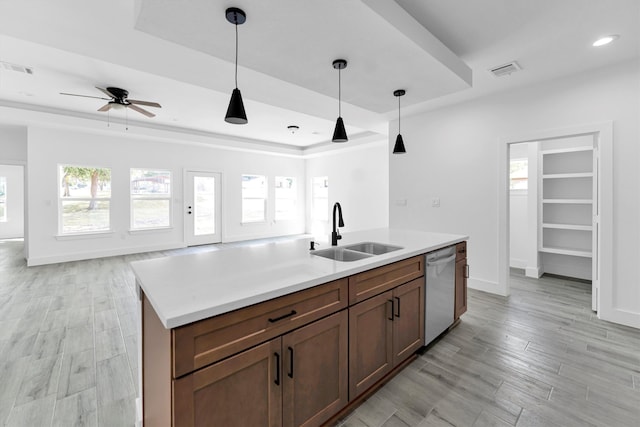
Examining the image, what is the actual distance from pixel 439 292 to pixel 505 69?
8.08 ft

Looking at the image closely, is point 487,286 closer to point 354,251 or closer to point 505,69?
point 354,251

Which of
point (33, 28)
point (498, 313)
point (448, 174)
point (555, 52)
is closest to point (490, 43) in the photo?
point (555, 52)

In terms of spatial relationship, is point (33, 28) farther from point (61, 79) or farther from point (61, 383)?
point (61, 383)

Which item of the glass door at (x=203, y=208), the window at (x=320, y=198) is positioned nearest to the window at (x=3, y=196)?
the glass door at (x=203, y=208)

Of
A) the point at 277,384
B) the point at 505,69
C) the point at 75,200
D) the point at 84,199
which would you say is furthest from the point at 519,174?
the point at 75,200

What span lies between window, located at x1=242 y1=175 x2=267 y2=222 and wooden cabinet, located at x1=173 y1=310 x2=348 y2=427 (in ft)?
23.1

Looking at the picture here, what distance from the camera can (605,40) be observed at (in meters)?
2.42

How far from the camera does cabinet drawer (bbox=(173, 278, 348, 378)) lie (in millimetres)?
985

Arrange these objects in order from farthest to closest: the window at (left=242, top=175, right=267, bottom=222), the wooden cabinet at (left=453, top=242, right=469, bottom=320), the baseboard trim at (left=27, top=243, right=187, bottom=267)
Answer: the window at (left=242, top=175, right=267, bottom=222)
the baseboard trim at (left=27, top=243, right=187, bottom=267)
the wooden cabinet at (left=453, top=242, right=469, bottom=320)

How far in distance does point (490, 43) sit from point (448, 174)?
73.4 inches

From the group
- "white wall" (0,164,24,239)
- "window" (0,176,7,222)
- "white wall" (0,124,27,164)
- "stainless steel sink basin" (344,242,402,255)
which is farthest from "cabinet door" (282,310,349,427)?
"window" (0,176,7,222)

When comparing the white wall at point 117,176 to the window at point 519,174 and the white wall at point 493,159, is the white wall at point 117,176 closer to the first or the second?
the white wall at point 493,159

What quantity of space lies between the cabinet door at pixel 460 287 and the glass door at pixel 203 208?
6.42m

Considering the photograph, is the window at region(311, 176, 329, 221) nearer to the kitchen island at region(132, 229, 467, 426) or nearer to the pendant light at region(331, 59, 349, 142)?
the pendant light at region(331, 59, 349, 142)
